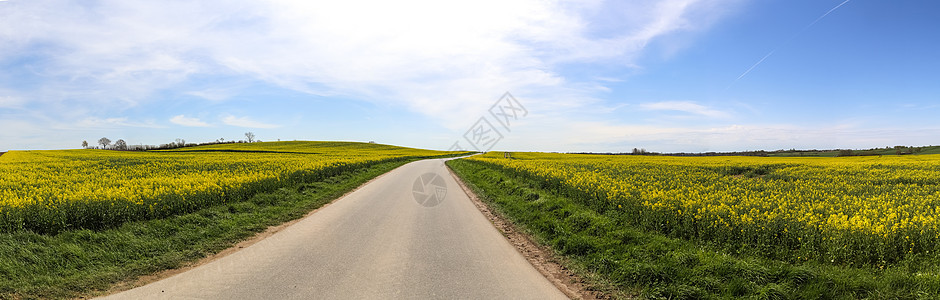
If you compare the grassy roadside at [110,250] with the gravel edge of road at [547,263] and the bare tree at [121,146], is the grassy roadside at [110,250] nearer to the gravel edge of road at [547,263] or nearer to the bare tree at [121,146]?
the gravel edge of road at [547,263]

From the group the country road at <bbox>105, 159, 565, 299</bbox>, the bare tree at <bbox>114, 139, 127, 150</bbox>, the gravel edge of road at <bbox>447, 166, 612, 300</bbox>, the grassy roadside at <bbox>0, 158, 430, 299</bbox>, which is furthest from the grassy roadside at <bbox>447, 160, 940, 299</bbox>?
the bare tree at <bbox>114, 139, 127, 150</bbox>

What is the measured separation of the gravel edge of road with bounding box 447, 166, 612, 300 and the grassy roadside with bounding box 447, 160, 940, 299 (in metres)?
0.23

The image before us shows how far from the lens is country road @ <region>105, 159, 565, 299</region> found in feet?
17.7

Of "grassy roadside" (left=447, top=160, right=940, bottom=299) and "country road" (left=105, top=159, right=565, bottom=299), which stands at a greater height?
"grassy roadside" (left=447, top=160, right=940, bottom=299)

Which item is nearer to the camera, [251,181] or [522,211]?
[522,211]

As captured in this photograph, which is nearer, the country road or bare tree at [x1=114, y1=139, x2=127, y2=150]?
the country road

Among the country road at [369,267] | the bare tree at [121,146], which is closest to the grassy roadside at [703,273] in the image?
the country road at [369,267]

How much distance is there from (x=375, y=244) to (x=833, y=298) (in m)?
7.28

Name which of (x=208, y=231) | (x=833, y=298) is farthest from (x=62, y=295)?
(x=833, y=298)

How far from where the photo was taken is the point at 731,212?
27.6 ft

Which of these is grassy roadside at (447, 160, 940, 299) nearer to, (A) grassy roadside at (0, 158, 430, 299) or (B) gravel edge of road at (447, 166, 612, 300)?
(B) gravel edge of road at (447, 166, 612, 300)

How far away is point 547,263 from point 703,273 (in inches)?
96.5

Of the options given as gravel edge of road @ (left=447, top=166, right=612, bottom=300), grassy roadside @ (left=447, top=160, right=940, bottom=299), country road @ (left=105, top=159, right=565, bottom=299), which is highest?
grassy roadside @ (left=447, top=160, right=940, bottom=299)

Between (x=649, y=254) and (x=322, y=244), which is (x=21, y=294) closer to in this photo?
(x=322, y=244)
